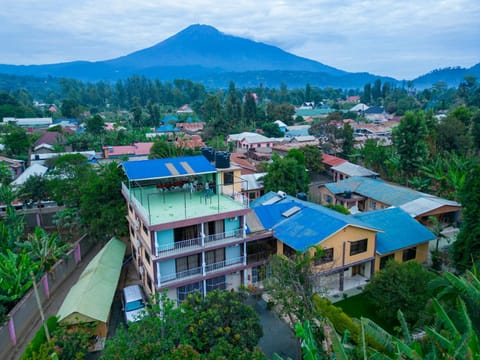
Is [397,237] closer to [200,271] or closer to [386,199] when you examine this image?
[386,199]

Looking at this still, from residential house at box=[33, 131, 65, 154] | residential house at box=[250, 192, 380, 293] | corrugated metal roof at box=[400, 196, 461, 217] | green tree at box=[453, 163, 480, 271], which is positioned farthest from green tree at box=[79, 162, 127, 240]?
residential house at box=[33, 131, 65, 154]

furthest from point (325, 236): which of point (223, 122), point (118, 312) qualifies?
point (223, 122)

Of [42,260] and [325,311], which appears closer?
[325,311]

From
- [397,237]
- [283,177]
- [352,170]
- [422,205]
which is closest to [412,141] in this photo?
[352,170]

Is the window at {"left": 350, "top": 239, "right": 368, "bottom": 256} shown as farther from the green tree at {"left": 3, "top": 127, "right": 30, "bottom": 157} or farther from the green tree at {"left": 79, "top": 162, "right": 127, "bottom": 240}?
the green tree at {"left": 3, "top": 127, "right": 30, "bottom": 157}

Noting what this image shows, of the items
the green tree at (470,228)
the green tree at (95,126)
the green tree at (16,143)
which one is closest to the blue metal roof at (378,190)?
the green tree at (470,228)

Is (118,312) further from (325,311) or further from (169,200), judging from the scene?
(325,311)

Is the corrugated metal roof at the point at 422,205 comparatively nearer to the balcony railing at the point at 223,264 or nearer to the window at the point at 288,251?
the window at the point at 288,251
